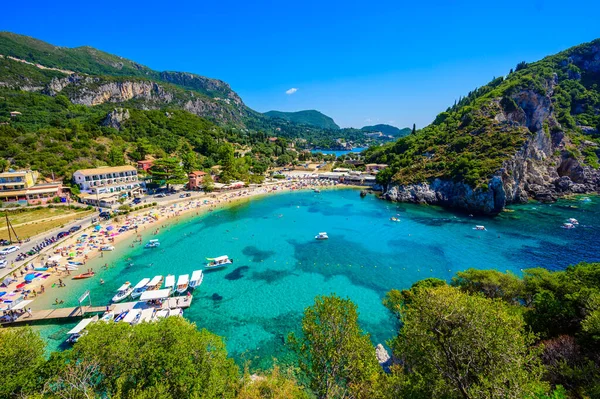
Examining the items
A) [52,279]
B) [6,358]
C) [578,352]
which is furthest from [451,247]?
[52,279]

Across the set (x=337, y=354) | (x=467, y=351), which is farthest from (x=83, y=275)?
(x=467, y=351)

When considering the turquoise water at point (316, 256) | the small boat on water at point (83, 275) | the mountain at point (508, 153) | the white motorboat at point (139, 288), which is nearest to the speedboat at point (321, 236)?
the turquoise water at point (316, 256)

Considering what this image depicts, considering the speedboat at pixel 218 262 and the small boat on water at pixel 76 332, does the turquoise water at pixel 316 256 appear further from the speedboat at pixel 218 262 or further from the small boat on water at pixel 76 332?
the speedboat at pixel 218 262

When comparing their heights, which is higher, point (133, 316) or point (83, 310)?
point (83, 310)

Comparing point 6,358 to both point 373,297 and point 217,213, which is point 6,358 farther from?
point 217,213

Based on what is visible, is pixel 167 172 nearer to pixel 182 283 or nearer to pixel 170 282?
pixel 170 282

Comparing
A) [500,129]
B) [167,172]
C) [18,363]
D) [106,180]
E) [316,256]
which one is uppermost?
[500,129]
